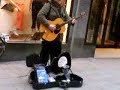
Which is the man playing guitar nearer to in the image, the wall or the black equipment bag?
the black equipment bag

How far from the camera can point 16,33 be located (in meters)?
9.00

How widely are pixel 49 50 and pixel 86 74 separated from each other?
1345 mm

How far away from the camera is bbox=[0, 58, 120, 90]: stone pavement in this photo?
24.3ft

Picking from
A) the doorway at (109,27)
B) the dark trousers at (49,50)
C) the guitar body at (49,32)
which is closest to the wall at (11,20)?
the dark trousers at (49,50)

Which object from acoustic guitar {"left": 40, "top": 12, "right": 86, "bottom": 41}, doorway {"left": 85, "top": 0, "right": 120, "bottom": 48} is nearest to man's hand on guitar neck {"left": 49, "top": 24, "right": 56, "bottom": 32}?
acoustic guitar {"left": 40, "top": 12, "right": 86, "bottom": 41}

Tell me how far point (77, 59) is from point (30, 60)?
2.97 m

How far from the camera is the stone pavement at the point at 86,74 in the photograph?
7399 mm

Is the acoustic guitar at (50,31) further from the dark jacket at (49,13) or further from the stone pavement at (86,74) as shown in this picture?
the stone pavement at (86,74)

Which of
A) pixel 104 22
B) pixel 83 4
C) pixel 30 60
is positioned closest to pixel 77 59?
pixel 83 4

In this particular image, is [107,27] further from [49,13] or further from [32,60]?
[32,60]

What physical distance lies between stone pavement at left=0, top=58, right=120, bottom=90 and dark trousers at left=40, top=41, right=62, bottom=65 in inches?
22.4

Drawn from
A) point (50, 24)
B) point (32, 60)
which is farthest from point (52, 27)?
point (32, 60)

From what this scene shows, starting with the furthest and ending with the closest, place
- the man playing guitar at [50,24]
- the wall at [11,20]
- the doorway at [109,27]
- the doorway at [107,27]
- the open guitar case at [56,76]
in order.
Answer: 1. the doorway at [109,27]
2. the doorway at [107,27]
3. the wall at [11,20]
4. the man playing guitar at [50,24]
5. the open guitar case at [56,76]

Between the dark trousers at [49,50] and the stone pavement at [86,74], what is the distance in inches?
22.4
